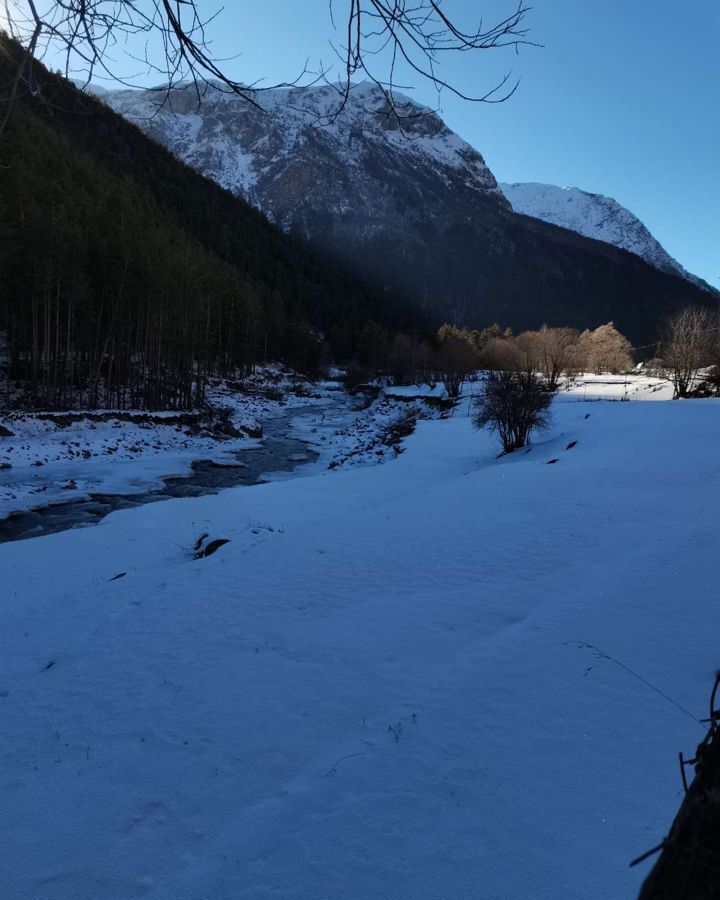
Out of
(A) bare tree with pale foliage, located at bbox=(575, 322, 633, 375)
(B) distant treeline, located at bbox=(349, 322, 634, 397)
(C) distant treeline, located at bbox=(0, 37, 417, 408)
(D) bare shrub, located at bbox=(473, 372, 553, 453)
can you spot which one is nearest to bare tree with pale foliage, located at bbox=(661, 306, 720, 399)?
(D) bare shrub, located at bbox=(473, 372, 553, 453)

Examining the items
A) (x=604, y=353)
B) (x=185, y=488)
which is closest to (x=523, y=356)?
(x=604, y=353)

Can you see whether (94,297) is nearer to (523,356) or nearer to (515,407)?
(515,407)

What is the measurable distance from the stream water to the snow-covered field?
4521 millimetres

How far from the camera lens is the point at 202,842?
2.69 metres

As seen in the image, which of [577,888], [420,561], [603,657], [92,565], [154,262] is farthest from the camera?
[154,262]

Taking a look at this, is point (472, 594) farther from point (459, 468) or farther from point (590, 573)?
point (459, 468)

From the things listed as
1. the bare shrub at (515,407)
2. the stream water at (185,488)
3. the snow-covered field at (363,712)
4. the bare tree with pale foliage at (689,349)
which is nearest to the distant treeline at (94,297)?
the stream water at (185,488)

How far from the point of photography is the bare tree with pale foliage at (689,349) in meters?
30.0

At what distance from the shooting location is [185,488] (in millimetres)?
16828

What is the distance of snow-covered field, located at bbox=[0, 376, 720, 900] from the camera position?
8.27 feet

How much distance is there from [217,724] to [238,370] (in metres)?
→ 65.4

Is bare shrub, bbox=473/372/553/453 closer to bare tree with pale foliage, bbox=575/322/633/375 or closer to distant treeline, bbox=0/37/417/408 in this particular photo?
distant treeline, bbox=0/37/417/408

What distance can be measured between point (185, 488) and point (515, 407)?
44.3ft

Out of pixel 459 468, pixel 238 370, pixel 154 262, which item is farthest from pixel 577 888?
pixel 238 370
